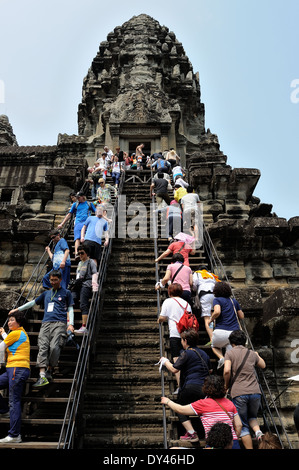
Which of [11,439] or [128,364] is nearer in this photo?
[11,439]

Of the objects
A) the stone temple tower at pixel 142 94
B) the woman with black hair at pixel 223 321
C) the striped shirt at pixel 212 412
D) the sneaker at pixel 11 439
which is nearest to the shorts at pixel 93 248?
the woman with black hair at pixel 223 321

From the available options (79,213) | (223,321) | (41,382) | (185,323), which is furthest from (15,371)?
(79,213)

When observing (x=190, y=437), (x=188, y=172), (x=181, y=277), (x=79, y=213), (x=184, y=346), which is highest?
(x=188, y=172)

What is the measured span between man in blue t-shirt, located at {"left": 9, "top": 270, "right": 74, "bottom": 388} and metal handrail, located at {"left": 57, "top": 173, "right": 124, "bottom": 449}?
29cm

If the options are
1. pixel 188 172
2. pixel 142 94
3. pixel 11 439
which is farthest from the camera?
pixel 142 94

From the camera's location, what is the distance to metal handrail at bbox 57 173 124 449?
4.40 m

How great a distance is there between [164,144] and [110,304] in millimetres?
12377

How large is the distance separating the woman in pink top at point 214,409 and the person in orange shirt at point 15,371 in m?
1.86

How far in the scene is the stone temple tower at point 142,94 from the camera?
18.9 meters

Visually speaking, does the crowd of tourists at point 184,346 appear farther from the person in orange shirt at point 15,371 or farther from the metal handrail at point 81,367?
the metal handrail at point 81,367

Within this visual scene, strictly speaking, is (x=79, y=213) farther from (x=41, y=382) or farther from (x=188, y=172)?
(x=188, y=172)

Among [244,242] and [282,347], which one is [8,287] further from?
[282,347]

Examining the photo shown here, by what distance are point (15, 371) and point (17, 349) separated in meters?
0.25

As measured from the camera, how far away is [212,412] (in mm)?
3764
